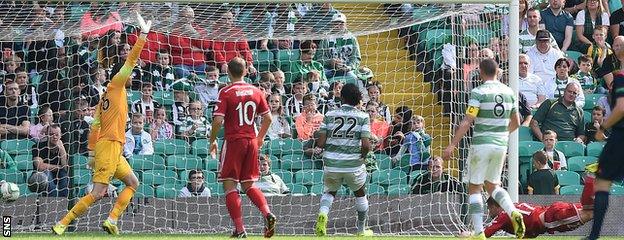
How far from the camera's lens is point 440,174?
16.0m

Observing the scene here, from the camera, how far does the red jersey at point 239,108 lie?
42.9ft

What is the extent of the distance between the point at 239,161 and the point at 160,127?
3516 millimetres

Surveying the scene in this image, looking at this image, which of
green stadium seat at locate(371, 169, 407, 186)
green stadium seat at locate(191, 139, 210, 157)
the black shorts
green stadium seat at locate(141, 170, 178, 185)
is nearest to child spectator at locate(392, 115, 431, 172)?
green stadium seat at locate(371, 169, 407, 186)

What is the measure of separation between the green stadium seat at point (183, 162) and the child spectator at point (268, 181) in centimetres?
84

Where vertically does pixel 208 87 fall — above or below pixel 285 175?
above

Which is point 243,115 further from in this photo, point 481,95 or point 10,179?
point 10,179

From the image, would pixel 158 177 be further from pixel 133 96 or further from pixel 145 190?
pixel 133 96

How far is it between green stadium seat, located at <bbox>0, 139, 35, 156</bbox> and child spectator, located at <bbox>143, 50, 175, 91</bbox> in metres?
1.63

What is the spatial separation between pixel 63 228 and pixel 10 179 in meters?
2.77

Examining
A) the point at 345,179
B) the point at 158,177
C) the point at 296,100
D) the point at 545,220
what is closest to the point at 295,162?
the point at 296,100

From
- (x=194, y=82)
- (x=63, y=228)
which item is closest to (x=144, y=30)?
(x=63, y=228)

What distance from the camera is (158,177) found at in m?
16.4

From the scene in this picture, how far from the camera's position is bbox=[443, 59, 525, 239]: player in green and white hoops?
12.5 metres

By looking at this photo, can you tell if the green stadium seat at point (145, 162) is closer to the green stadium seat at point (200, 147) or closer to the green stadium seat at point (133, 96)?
the green stadium seat at point (200, 147)
